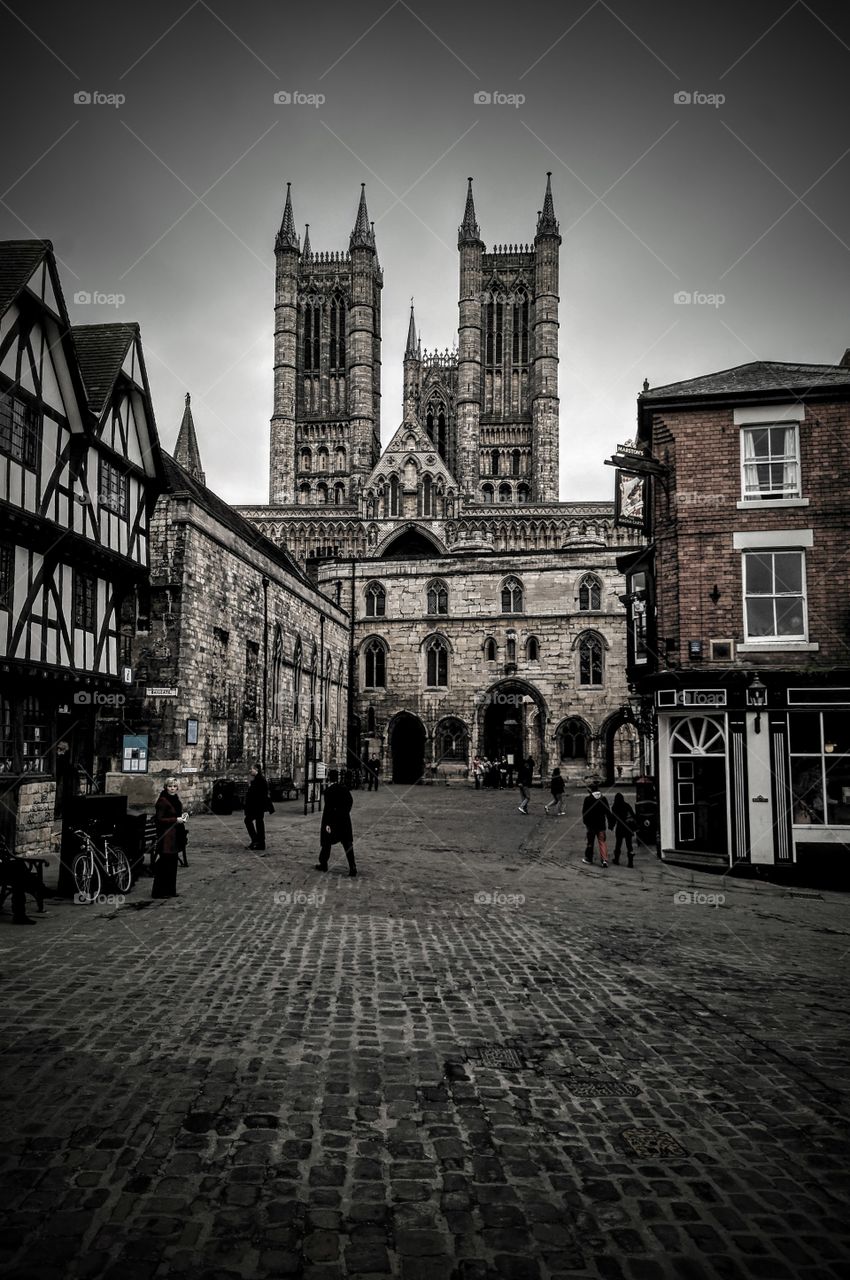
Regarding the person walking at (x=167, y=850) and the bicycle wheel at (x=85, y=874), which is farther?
the person walking at (x=167, y=850)

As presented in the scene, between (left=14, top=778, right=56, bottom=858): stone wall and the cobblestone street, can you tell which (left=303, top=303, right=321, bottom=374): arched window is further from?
the cobblestone street

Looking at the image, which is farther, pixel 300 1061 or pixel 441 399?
pixel 441 399

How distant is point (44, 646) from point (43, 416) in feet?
13.6

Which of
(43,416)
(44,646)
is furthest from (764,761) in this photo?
(43,416)

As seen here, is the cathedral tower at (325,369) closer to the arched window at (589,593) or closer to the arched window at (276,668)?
the arched window at (589,593)

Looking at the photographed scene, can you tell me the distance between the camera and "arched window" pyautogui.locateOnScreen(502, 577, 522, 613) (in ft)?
133

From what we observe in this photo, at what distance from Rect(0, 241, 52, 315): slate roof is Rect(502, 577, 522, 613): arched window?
2944 cm

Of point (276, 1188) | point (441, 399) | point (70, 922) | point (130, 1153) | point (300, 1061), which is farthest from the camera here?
point (441, 399)

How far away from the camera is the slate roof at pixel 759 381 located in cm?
1412

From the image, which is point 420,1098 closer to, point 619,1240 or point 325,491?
point 619,1240

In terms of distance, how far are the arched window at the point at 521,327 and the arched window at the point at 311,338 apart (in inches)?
775

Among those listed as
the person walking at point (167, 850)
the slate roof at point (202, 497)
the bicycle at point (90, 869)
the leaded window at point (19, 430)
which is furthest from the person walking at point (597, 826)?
the slate roof at point (202, 497)

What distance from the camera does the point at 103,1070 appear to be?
455 centimetres

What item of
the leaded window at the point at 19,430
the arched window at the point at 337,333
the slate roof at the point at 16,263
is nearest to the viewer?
the slate roof at the point at 16,263
